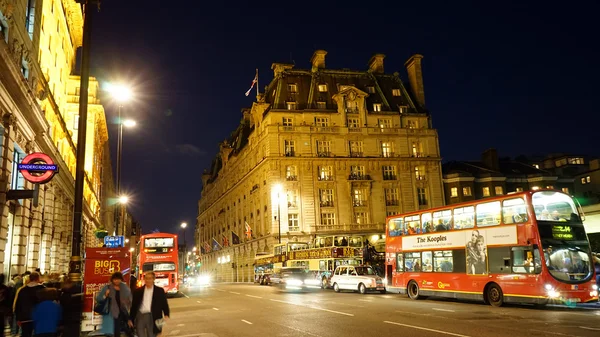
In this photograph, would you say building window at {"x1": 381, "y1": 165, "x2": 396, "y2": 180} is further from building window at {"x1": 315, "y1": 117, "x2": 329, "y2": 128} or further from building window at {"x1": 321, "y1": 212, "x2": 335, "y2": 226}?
building window at {"x1": 315, "y1": 117, "x2": 329, "y2": 128}

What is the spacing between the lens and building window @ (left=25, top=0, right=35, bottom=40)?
24156mm

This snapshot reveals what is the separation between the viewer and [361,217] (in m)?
62.8

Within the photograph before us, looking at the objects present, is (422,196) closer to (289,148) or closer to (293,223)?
(293,223)

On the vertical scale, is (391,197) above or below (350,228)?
above

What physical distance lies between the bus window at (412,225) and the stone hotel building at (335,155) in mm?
31151

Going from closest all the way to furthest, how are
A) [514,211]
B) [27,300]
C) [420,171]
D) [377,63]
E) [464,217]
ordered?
[27,300]
[514,211]
[464,217]
[420,171]
[377,63]

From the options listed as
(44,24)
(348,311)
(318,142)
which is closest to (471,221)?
(348,311)

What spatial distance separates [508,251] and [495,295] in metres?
2.18

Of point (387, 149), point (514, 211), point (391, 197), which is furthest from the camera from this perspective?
point (387, 149)

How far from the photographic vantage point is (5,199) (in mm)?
18281

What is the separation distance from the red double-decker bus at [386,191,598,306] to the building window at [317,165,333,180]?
3702 cm

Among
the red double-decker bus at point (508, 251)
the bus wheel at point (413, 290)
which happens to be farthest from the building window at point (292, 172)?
the red double-decker bus at point (508, 251)

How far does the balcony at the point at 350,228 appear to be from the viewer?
199 ft

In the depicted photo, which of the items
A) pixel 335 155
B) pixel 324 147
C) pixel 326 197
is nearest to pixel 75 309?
pixel 326 197
